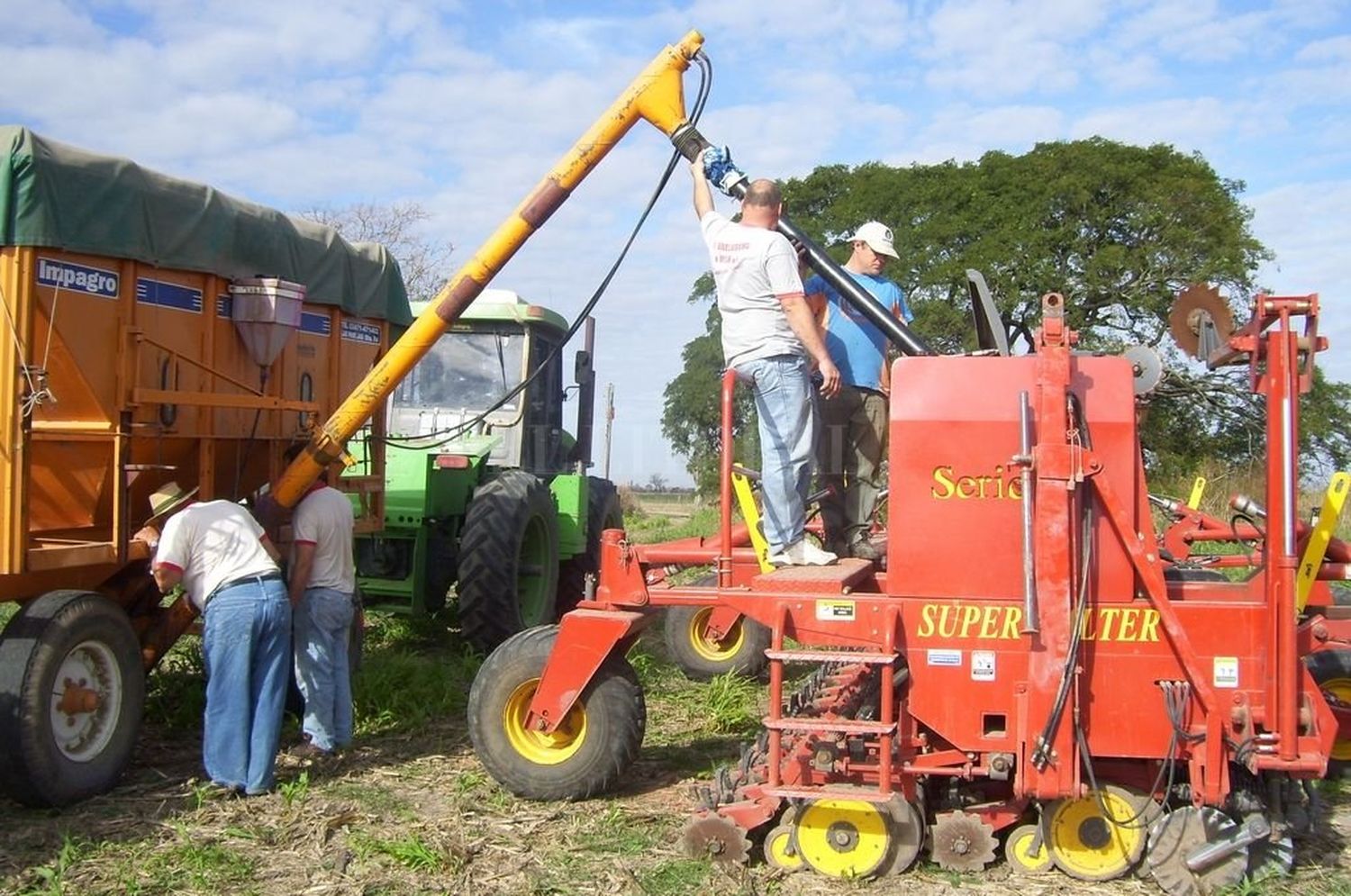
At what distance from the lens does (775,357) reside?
17.7 feet

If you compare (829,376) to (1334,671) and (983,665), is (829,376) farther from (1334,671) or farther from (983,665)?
(1334,671)

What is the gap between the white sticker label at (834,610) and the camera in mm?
4852

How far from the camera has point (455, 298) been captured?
6.13m

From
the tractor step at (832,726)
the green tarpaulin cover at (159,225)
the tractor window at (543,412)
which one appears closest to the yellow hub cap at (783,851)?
the tractor step at (832,726)

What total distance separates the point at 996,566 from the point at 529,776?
2140 millimetres

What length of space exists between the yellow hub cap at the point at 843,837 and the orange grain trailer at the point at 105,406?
9.75 ft

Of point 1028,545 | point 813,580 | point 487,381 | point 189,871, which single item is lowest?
point 189,871

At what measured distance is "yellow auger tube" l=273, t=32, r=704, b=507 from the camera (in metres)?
5.92

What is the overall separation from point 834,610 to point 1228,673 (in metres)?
1.39

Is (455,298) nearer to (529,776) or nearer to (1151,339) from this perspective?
(529,776)

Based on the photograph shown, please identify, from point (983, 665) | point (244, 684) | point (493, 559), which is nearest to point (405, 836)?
point (244, 684)

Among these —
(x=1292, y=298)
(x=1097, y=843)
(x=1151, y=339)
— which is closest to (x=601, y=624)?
(x=1097, y=843)

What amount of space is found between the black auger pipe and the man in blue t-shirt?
0.43ft

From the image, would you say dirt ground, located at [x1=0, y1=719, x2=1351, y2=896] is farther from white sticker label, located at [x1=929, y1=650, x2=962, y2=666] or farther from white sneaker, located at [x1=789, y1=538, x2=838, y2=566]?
white sneaker, located at [x1=789, y1=538, x2=838, y2=566]
